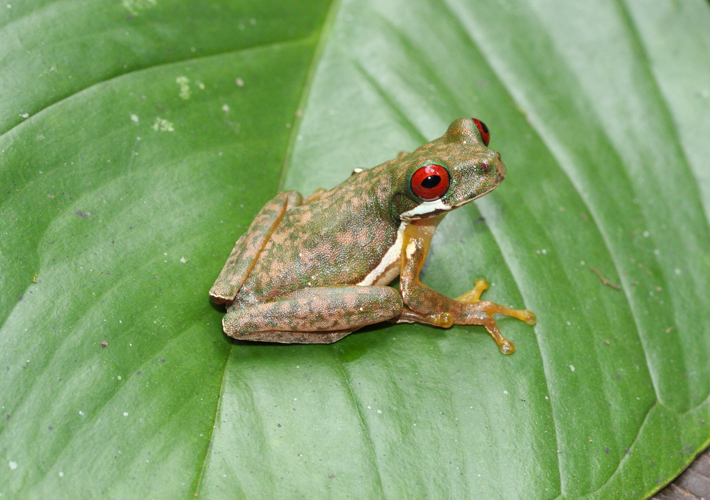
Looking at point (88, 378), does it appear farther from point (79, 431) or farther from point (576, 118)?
point (576, 118)

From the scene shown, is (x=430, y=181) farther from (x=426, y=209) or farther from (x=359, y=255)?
(x=359, y=255)

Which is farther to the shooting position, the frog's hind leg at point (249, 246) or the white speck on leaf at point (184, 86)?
the white speck on leaf at point (184, 86)

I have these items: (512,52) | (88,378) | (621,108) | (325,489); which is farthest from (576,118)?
(88,378)

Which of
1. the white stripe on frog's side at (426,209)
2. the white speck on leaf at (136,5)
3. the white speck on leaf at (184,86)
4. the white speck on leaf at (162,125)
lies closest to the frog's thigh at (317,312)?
the white stripe on frog's side at (426,209)

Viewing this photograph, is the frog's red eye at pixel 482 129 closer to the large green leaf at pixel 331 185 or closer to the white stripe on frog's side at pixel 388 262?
the large green leaf at pixel 331 185

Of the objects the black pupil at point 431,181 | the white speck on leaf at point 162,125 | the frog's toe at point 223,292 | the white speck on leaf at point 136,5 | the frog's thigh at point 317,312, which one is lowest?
the frog's thigh at point 317,312

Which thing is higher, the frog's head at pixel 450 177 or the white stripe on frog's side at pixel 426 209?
the frog's head at pixel 450 177

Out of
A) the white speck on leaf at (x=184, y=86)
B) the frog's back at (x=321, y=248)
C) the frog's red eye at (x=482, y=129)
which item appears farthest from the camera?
the white speck on leaf at (x=184, y=86)

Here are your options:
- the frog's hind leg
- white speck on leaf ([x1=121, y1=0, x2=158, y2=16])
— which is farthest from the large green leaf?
the frog's hind leg

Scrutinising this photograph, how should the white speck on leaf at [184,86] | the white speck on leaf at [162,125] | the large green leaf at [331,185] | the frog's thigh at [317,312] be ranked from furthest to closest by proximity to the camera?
the white speck on leaf at [184,86], the white speck on leaf at [162,125], the frog's thigh at [317,312], the large green leaf at [331,185]
